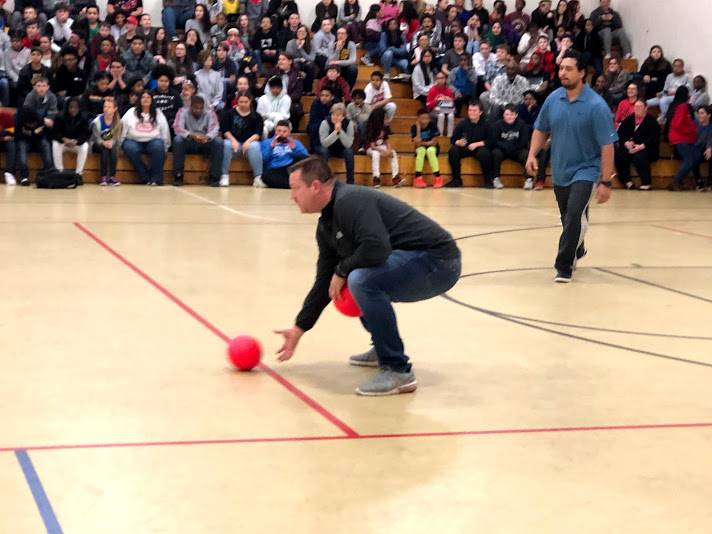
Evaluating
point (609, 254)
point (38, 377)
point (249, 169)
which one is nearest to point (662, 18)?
point (249, 169)

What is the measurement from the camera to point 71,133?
57.4ft

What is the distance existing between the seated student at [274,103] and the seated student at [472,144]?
9.27ft

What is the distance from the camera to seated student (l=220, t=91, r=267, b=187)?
60.2ft

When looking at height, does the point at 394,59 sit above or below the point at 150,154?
above

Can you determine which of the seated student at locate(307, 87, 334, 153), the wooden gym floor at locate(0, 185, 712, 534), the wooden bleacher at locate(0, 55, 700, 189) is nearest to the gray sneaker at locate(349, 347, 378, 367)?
the wooden gym floor at locate(0, 185, 712, 534)

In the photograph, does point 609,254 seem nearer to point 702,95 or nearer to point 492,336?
point 492,336

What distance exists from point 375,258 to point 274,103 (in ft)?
45.4

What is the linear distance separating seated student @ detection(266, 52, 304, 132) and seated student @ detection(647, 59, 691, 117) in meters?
6.61

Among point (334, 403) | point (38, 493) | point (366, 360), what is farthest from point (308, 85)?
point (38, 493)

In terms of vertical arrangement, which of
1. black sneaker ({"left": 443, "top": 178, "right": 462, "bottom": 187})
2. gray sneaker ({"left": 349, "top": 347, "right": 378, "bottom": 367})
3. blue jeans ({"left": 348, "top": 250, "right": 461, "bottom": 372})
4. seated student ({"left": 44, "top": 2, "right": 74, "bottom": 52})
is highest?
seated student ({"left": 44, "top": 2, "right": 74, "bottom": 52})

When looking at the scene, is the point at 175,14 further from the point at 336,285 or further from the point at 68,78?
the point at 336,285

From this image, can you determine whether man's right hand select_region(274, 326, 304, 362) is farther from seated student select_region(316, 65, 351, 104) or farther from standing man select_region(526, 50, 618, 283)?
seated student select_region(316, 65, 351, 104)

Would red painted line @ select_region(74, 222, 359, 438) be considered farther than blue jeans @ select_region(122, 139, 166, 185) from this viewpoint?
No

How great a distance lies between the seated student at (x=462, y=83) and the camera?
826 inches
